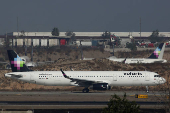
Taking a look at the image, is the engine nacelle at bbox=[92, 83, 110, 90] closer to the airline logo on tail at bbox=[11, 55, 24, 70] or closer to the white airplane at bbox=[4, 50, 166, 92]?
the white airplane at bbox=[4, 50, 166, 92]

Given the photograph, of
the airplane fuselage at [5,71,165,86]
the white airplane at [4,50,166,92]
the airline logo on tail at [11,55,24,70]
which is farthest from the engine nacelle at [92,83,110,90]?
the airline logo on tail at [11,55,24,70]

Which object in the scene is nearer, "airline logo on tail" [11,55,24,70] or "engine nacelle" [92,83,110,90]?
"engine nacelle" [92,83,110,90]

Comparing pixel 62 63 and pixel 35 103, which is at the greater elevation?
pixel 62 63

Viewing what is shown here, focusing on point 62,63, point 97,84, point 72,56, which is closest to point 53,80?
point 97,84

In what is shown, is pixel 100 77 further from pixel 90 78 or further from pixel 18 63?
pixel 18 63

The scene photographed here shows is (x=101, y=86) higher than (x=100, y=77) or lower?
lower

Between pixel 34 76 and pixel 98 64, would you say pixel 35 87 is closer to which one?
pixel 34 76

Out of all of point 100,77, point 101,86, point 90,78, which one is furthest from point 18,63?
point 101,86

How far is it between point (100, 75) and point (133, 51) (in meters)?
90.8

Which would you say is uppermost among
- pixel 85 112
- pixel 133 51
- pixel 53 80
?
pixel 133 51

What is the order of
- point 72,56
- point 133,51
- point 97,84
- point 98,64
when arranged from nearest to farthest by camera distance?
point 97,84, point 98,64, point 72,56, point 133,51

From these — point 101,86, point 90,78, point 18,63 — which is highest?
point 18,63

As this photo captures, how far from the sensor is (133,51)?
458 feet

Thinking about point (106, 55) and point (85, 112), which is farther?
point (106, 55)
